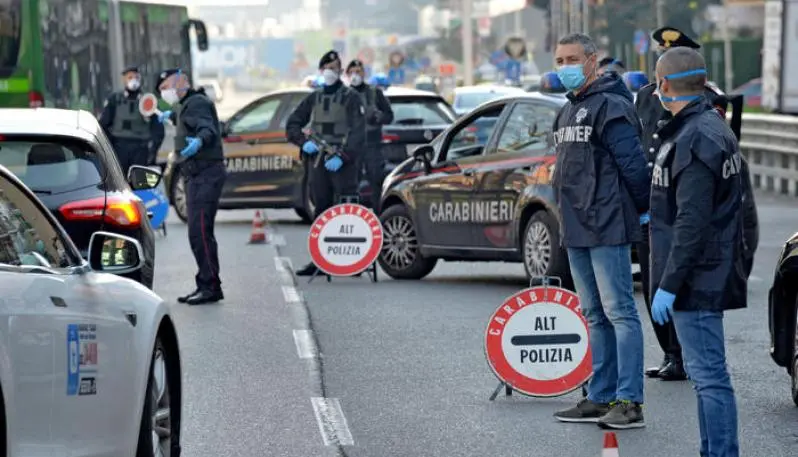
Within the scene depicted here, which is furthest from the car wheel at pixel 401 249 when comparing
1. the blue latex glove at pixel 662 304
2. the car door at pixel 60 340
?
the car door at pixel 60 340

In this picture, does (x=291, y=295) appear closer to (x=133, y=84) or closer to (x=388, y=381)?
(x=388, y=381)

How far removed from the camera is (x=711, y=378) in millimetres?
7297

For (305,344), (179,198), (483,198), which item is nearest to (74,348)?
(305,344)

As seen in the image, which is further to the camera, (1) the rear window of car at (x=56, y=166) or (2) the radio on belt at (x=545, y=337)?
(1) the rear window of car at (x=56, y=166)

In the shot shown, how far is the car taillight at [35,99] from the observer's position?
26.1 meters

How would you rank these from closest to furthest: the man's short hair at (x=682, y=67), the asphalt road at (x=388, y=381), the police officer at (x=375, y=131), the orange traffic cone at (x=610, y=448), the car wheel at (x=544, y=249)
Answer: the orange traffic cone at (x=610, y=448) → the man's short hair at (x=682, y=67) → the asphalt road at (x=388, y=381) → the car wheel at (x=544, y=249) → the police officer at (x=375, y=131)

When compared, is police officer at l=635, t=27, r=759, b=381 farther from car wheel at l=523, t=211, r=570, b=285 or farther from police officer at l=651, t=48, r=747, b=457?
car wheel at l=523, t=211, r=570, b=285

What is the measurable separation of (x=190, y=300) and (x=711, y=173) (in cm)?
781

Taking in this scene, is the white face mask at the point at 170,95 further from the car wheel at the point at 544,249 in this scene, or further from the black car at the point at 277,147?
the black car at the point at 277,147

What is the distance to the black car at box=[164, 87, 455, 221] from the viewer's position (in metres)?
22.8

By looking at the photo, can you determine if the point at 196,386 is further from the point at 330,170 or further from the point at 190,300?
the point at 330,170

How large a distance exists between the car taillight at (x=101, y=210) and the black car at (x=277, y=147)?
11.9 m

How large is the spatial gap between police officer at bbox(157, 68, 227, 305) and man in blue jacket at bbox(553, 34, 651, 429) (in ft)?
19.0

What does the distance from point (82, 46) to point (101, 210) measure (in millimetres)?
19483
